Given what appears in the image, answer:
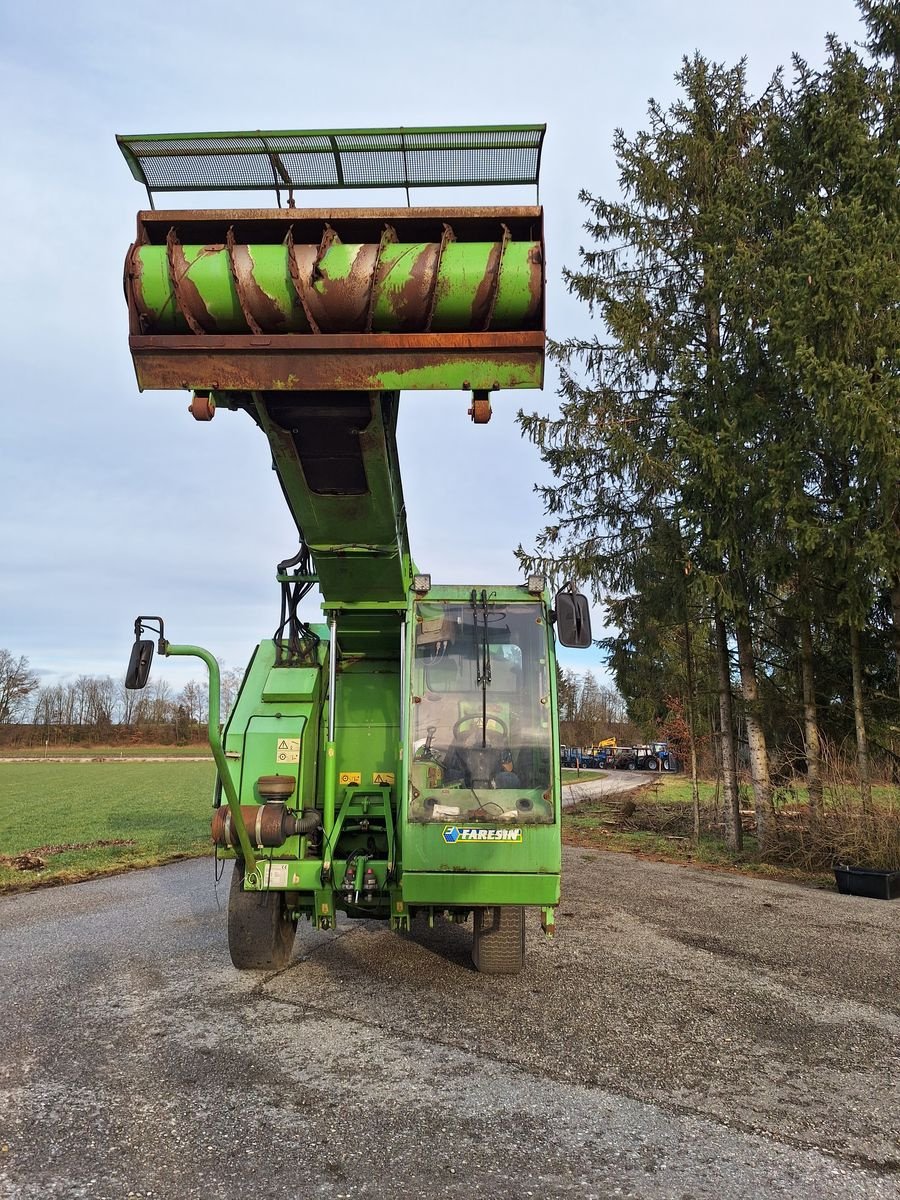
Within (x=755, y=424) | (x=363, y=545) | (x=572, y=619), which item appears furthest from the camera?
(x=755, y=424)

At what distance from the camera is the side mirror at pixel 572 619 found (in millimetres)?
5102

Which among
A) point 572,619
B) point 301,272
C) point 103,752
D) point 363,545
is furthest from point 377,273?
point 103,752

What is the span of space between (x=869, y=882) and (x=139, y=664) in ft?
27.4

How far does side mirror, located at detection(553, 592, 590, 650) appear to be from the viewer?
16.7ft

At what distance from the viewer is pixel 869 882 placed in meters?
8.95

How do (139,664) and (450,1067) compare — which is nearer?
(450,1067)

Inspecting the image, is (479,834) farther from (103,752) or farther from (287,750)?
(103,752)

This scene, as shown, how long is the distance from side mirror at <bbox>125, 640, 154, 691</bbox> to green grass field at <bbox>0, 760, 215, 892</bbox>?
6507 mm

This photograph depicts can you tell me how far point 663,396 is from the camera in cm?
1388

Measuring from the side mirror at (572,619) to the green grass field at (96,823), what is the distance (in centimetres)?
805

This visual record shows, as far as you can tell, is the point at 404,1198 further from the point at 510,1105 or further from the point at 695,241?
the point at 695,241

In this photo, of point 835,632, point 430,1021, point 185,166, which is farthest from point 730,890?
point 185,166

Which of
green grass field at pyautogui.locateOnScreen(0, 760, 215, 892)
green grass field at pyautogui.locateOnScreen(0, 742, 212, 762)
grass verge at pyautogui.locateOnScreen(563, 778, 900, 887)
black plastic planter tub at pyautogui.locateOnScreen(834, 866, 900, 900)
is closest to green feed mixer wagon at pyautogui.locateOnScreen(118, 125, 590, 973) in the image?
black plastic planter tub at pyautogui.locateOnScreen(834, 866, 900, 900)

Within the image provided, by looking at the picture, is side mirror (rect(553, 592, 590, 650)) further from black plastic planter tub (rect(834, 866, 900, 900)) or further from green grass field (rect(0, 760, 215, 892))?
green grass field (rect(0, 760, 215, 892))
